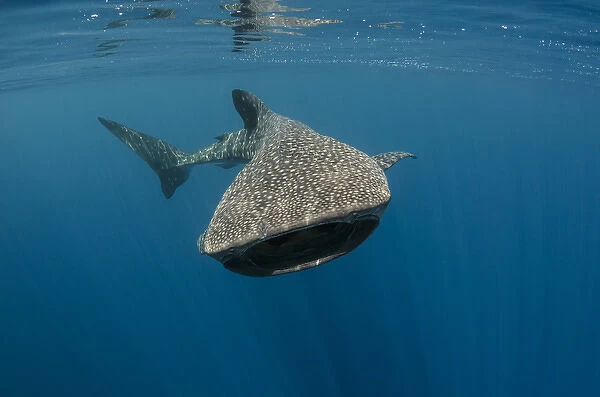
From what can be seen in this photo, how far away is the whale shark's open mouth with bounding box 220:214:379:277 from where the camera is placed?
11.8ft

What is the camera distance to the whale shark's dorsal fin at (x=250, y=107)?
686cm

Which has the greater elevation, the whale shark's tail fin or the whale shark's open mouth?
the whale shark's open mouth

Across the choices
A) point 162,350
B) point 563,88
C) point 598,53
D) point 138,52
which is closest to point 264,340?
point 162,350

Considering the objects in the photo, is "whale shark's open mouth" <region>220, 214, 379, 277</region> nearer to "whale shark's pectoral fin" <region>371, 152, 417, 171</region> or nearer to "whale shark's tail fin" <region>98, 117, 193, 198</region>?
"whale shark's pectoral fin" <region>371, 152, 417, 171</region>

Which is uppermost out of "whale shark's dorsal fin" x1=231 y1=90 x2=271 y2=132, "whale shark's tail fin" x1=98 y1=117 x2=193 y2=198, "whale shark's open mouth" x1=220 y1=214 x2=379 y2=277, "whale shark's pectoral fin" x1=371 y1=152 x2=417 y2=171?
"whale shark's dorsal fin" x1=231 y1=90 x2=271 y2=132

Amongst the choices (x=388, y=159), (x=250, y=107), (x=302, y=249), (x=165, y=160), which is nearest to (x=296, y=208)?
(x=302, y=249)

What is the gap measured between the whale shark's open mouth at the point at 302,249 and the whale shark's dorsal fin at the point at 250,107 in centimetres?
364

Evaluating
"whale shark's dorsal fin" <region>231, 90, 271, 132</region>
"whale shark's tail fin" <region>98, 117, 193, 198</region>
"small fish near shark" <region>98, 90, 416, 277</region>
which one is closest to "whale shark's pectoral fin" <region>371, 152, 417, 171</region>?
"small fish near shark" <region>98, 90, 416, 277</region>

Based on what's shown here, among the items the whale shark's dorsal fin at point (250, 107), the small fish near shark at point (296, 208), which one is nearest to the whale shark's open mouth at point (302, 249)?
the small fish near shark at point (296, 208)

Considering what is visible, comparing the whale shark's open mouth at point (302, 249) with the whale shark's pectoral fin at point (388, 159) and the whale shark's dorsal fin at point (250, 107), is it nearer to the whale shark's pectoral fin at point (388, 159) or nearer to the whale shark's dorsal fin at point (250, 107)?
the whale shark's pectoral fin at point (388, 159)

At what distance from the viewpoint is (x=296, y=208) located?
3.26 metres

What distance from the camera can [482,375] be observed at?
1566 centimetres

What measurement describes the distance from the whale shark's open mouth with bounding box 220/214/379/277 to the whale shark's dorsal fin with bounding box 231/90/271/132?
143 inches

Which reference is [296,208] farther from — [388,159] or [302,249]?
[388,159]
